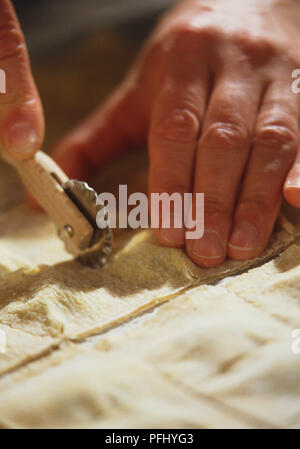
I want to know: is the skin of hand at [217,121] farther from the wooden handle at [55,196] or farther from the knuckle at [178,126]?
the wooden handle at [55,196]

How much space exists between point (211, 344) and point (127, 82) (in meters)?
0.96

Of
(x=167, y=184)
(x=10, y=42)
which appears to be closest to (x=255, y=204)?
(x=167, y=184)

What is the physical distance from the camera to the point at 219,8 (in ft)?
4.37

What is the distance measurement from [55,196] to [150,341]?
1.16 ft

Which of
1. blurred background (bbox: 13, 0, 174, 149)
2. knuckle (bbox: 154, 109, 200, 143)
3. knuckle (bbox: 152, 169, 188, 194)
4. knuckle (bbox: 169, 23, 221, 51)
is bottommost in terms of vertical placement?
blurred background (bbox: 13, 0, 174, 149)

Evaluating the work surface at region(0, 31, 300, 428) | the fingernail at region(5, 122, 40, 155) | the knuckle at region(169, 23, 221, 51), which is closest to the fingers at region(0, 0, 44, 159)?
the fingernail at region(5, 122, 40, 155)

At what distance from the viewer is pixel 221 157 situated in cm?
96

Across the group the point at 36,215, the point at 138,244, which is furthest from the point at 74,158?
the point at 138,244

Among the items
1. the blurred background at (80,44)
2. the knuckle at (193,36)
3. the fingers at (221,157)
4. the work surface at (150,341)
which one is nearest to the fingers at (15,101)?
the work surface at (150,341)

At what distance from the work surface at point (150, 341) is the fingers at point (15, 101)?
24 cm

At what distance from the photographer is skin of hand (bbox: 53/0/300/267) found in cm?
90

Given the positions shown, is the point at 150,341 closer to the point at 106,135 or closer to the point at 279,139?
the point at 279,139

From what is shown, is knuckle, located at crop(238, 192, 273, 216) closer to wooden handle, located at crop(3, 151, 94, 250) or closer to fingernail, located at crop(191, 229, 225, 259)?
fingernail, located at crop(191, 229, 225, 259)
